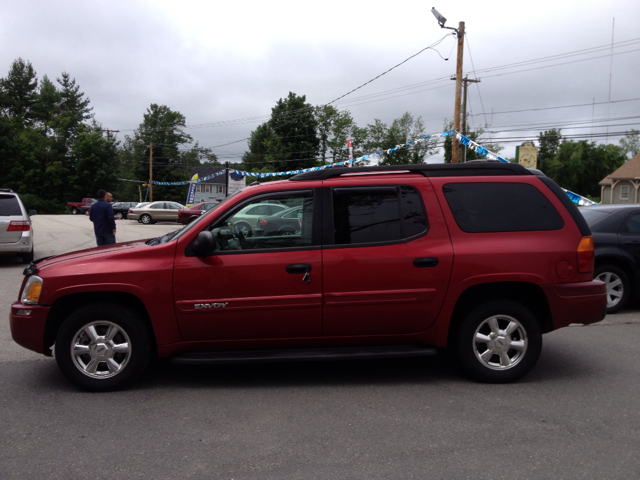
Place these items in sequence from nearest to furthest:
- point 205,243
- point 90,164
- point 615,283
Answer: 1. point 205,243
2. point 615,283
3. point 90,164

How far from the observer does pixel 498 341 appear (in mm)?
4805

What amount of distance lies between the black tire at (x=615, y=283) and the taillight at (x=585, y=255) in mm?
3332

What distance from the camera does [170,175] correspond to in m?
85.4

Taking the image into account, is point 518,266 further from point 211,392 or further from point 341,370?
point 211,392

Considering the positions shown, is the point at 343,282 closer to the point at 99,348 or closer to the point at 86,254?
the point at 99,348


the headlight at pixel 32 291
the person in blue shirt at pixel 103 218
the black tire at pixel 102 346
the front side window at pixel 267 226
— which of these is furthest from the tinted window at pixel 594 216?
the person in blue shirt at pixel 103 218

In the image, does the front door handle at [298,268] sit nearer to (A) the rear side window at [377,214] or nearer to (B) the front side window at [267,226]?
(B) the front side window at [267,226]

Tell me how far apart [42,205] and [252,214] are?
64802 mm

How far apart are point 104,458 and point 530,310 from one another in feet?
12.2

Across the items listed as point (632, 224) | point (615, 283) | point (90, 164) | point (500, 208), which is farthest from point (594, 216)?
point (90, 164)

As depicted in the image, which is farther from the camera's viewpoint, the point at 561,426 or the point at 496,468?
the point at 561,426

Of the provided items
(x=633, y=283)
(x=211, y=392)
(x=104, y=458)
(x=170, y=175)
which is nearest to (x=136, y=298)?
(x=211, y=392)

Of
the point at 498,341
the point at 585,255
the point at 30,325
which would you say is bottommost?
the point at 498,341

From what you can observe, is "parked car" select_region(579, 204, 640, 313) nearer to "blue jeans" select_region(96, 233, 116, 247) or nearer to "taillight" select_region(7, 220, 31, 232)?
"blue jeans" select_region(96, 233, 116, 247)
